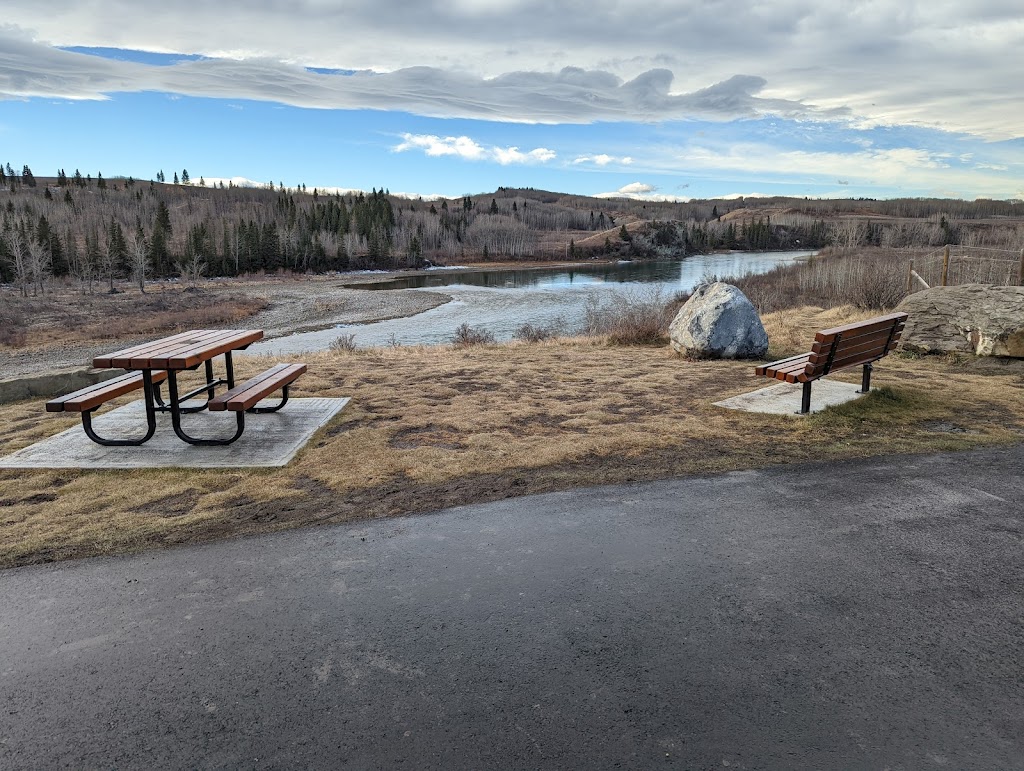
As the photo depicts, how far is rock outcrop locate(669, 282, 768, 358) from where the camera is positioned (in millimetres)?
12516

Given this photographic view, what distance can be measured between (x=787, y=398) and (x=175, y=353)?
7101mm

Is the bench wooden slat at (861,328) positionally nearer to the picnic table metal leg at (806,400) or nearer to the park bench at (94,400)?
the picnic table metal leg at (806,400)

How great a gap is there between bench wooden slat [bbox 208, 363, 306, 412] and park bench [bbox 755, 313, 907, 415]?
551 centimetres

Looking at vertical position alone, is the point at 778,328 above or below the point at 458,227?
below

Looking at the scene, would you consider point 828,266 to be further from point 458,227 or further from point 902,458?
point 458,227

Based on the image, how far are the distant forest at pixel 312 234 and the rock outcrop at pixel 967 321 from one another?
38.3m

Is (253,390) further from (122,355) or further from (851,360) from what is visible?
(851,360)

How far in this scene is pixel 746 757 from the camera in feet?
8.74

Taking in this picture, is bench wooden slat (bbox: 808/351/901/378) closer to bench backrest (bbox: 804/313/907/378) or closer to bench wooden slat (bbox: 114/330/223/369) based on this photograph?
bench backrest (bbox: 804/313/907/378)

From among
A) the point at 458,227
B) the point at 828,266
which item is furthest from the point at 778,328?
the point at 458,227

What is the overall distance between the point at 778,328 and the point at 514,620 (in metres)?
15.0

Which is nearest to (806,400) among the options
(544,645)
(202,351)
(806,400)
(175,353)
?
(806,400)

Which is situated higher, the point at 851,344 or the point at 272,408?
the point at 851,344

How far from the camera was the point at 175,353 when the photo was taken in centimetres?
652
